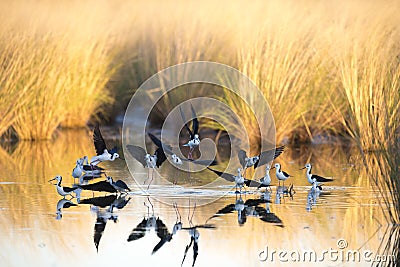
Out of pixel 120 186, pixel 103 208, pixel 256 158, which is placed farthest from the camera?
pixel 256 158

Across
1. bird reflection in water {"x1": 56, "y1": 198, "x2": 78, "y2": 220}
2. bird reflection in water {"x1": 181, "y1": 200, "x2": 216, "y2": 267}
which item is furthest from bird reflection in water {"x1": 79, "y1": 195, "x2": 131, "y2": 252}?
bird reflection in water {"x1": 181, "y1": 200, "x2": 216, "y2": 267}

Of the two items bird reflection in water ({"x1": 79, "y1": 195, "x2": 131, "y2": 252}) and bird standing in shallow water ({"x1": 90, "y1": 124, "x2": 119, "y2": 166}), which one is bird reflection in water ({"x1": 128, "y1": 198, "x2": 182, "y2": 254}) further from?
bird standing in shallow water ({"x1": 90, "y1": 124, "x2": 119, "y2": 166})

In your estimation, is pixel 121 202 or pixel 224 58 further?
pixel 224 58

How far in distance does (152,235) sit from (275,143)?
220 inches

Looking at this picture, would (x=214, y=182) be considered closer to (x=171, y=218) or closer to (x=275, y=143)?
(x=171, y=218)

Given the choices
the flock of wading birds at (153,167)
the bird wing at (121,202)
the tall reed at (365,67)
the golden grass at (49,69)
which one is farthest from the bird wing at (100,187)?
the golden grass at (49,69)

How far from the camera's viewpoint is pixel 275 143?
437 inches

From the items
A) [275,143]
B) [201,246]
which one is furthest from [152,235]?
[275,143]

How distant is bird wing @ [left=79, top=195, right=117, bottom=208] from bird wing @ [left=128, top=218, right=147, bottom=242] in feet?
2.57

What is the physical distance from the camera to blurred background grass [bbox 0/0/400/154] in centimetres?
1028

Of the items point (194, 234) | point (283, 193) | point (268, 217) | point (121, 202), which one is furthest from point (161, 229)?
point (283, 193)

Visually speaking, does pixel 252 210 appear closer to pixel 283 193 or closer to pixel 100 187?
pixel 283 193

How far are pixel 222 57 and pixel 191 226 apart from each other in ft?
22.5

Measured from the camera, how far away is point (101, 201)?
7.03 metres
